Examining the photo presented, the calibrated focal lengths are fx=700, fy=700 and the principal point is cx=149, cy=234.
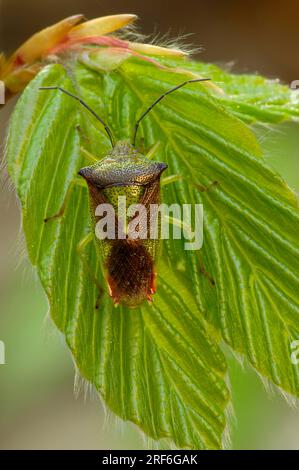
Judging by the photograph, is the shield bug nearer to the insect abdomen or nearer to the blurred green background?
the insect abdomen

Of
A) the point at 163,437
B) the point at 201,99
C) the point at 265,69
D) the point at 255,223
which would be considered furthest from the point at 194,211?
the point at 265,69

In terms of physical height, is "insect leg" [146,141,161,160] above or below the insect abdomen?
above

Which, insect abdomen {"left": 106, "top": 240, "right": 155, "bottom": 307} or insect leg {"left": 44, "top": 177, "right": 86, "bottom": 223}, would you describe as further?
insect abdomen {"left": 106, "top": 240, "right": 155, "bottom": 307}

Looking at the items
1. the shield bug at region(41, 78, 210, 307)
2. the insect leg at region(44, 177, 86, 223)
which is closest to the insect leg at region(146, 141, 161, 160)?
the shield bug at region(41, 78, 210, 307)

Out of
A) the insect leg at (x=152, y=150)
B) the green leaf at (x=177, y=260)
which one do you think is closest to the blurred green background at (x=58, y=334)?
the green leaf at (x=177, y=260)

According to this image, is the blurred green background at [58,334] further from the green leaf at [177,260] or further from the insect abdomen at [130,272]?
the insect abdomen at [130,272]

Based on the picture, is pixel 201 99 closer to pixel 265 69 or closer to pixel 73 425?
pixel 73 425
